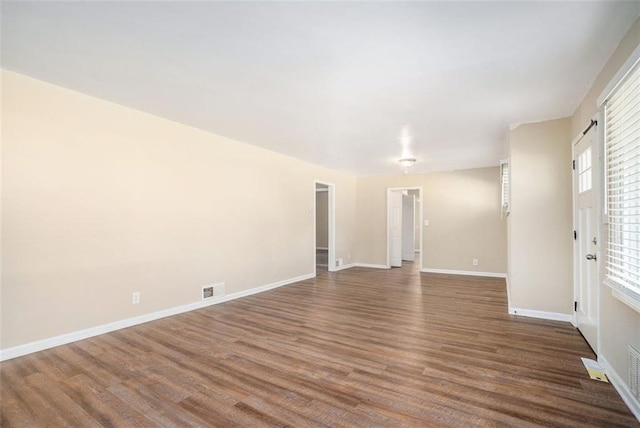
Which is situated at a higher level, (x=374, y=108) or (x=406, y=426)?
(x=374, y=108)

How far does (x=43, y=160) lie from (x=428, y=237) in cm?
685

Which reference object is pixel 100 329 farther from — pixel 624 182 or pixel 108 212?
pixel 624 182

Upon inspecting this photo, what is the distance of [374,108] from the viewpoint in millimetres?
3258

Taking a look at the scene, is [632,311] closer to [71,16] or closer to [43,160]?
[71,16]

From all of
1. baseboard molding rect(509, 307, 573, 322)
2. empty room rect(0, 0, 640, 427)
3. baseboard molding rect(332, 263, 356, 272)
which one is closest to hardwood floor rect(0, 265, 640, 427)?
empty room rect(0, 0, 640, 427)

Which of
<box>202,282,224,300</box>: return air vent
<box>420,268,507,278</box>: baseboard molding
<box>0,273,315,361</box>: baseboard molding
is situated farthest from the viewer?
<box>420,268,507,278</box>: baseboard molding

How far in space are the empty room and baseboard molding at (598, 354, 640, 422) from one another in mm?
15

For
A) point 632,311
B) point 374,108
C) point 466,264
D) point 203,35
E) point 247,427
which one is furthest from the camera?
point 466,264

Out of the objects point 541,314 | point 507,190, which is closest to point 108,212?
point 541,314

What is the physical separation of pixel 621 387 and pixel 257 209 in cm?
445

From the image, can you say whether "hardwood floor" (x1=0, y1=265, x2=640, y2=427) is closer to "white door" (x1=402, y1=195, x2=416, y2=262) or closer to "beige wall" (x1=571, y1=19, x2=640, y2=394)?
"beige wall" (x1=571, y1=19, x2=640, y2=394)

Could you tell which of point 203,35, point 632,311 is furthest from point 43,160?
point 632,311

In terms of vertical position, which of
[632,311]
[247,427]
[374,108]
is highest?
[374,108]

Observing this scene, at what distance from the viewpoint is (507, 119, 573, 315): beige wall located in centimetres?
355
